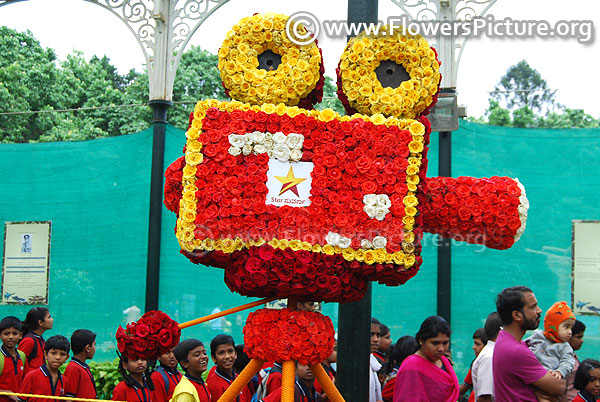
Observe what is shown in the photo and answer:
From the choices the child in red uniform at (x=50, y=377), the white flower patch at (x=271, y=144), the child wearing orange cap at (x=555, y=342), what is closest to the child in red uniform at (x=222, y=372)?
the child in red uniform at (x=50, y=377)

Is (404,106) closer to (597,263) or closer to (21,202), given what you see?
(597,263)

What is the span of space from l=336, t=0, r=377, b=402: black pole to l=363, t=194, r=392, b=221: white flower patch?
61 centimetres

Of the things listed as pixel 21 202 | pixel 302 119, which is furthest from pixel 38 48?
pixel 302 119

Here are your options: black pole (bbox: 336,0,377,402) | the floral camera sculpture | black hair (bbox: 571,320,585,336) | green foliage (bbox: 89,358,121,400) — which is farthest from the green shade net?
the floral camera sculpture

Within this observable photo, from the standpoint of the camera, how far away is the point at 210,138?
3.13 metres

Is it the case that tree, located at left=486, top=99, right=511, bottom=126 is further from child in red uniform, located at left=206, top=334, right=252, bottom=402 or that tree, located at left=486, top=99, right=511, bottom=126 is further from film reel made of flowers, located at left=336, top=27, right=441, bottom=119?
film reel made of flowers, located at left=336, top=27, right=441, bottom=119

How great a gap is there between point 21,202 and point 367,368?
444 centimetres

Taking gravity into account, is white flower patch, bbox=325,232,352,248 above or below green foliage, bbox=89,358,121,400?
above

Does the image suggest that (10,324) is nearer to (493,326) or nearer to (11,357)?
(11,357)

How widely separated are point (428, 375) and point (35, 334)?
12.2 feet

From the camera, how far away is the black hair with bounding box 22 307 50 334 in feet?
19.3

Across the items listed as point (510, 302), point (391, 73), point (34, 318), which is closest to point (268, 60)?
point (391, 73)

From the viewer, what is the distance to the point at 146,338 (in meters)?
3.01

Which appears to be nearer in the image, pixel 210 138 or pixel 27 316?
pixel 210 138
